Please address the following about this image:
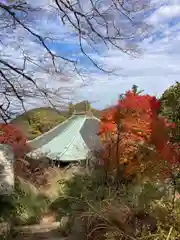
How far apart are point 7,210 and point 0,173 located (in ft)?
3.73

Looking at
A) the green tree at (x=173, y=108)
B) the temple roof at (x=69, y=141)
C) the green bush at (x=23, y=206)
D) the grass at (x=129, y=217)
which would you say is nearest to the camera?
the grass at (x=129, y=217)

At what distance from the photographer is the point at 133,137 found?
38.5 ft

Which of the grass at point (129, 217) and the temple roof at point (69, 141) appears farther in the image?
the temple roof at point (69, 141)

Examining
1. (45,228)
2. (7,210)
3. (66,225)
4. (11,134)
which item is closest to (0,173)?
(7,210)

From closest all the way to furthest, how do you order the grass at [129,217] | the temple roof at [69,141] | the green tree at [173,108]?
the grass at [129,217]
the green tree at [173,108]
the temple roof at [69,141]

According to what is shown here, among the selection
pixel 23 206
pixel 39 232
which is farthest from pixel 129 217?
pixel 23 206

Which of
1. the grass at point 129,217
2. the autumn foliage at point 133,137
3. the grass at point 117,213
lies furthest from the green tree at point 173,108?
the grass at point 129,217

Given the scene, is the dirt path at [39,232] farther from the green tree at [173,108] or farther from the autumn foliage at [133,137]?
the green tree at [173,108]

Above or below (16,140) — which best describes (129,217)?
below

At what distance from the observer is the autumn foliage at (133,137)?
10.6m

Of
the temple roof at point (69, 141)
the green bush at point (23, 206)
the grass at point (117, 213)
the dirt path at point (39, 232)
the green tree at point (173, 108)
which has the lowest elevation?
the dirt path at point (39, 232)

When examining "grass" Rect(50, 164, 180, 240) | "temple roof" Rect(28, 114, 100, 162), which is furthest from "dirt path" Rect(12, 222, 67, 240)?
"temple roof" Rect(28, 114, 100, 162)

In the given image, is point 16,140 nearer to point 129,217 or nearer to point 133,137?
point 133,137

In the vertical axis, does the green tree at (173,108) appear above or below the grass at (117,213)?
above
